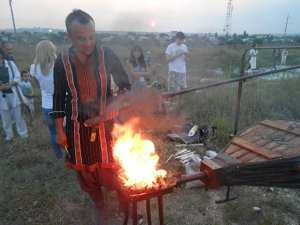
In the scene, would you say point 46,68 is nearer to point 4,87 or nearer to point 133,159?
point 4,87

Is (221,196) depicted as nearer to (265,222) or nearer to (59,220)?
(265,222)

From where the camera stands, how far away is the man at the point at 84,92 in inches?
95.7

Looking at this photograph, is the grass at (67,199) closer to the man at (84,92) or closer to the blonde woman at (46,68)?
the blonde woman at (46,68)

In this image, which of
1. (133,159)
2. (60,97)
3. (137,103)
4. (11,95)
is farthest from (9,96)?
(137,103)

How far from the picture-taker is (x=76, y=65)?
2.52 meters

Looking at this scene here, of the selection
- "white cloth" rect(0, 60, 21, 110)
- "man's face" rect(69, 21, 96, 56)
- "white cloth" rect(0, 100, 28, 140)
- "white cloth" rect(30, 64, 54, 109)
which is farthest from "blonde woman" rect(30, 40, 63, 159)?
"man's face" rect(69, 21, 96, 56)

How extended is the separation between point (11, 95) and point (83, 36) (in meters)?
3.96

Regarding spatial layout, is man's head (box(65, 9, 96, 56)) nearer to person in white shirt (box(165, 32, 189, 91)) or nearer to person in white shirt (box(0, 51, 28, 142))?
person in white shirt (box(0, 51, 28, 142))

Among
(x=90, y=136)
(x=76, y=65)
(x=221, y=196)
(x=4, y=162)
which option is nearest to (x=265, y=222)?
(x=221, y=196)

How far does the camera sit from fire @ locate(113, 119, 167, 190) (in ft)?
7.25

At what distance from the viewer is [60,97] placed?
2.64 metres

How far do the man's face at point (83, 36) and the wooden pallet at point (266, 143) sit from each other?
1.73 meters

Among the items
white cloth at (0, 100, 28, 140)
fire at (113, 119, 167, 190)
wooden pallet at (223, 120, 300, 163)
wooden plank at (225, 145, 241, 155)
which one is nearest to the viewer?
fire at (113, 119, 167, 190)

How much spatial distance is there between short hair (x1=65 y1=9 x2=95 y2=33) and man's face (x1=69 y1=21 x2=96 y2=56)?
1.1 inches
